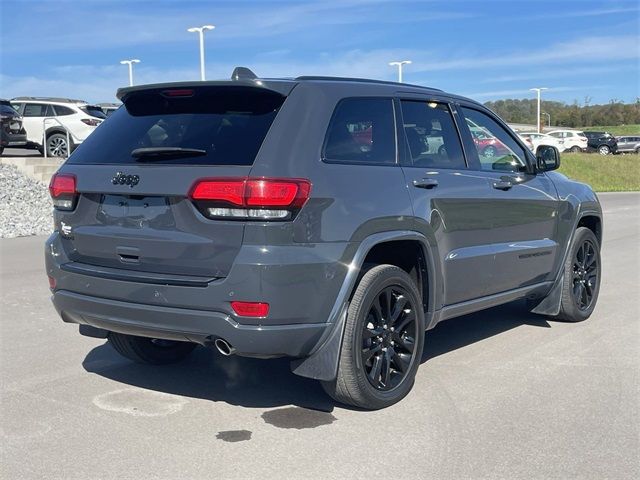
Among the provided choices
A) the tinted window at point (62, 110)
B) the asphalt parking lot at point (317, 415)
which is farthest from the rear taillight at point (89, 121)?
the asphalt parking lot at point (317, 415)

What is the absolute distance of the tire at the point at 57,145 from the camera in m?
21.4

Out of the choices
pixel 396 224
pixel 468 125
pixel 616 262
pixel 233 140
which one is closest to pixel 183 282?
pixel 233 140

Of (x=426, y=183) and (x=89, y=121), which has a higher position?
(x=89, y=121)

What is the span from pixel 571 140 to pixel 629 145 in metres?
5.46

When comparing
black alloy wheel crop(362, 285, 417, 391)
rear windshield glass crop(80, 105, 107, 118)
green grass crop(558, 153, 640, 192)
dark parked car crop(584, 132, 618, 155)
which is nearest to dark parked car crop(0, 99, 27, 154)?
rear windshield glass crop(80, 105, 107, 118)

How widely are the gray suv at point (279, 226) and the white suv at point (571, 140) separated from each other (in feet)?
169

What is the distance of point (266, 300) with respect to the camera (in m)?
3.84

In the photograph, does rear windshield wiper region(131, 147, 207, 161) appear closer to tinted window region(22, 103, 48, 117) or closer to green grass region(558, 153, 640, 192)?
tinted window region(22, 103, 48, 117)

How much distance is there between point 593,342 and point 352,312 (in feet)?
8.94

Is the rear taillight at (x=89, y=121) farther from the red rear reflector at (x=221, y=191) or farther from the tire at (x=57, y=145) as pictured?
the red rear reflector at (x=221, y=191)

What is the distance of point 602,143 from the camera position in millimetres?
55438

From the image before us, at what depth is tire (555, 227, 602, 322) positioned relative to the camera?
6.55 metres

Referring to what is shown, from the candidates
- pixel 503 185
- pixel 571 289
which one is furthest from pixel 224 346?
pixel 571 289

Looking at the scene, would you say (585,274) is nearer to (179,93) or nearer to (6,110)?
(179,93)
